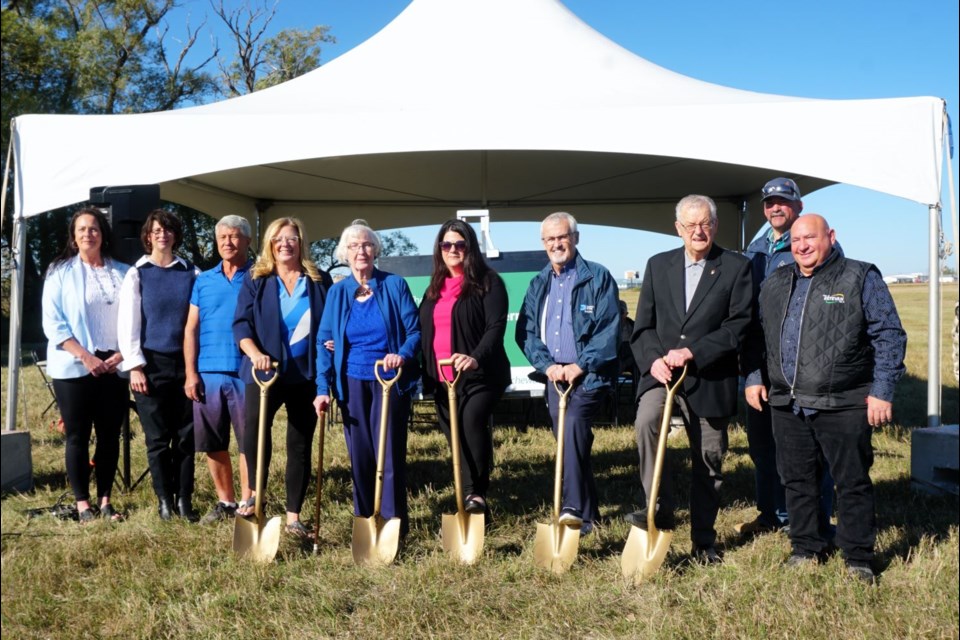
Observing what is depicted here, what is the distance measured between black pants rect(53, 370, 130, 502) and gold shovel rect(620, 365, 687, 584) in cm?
258

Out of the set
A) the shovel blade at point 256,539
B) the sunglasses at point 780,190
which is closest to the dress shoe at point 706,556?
the sunglasses at point 780,190

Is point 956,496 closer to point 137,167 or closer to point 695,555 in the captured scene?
point 695,555

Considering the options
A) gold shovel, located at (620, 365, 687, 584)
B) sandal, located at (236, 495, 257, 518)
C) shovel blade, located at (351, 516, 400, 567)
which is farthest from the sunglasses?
sandal, located at (236, 495, 257, 518)

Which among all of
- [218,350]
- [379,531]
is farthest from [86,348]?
[379,531]

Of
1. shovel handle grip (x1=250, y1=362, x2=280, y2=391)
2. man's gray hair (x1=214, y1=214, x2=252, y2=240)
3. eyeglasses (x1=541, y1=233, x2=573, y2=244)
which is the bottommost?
shovel handle grip (x1=250, y1=362, x2=280, y2=391)

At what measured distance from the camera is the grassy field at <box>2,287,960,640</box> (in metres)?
2.78

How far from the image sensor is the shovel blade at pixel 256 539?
11.2 ft

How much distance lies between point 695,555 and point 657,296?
3.74ft

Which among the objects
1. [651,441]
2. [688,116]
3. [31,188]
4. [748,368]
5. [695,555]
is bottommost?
[695,555]

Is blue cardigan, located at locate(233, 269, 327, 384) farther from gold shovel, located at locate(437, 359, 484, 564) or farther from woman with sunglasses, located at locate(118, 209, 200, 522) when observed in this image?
gold shovel, located at locate(437, 359, 484, 564)

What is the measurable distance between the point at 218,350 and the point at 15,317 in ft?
4.42

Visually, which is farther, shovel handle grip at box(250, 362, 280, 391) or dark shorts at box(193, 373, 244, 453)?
dark shorts at box(193, 373, 244, 453)

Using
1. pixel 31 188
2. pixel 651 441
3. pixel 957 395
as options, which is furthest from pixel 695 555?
pixel 957 395

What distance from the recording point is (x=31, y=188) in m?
4.34
